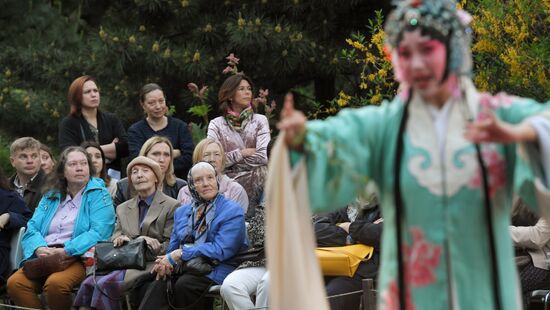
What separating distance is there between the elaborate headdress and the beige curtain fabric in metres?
0.65

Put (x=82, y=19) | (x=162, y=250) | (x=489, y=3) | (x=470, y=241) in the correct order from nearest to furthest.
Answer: (x=470, y=241) → (x=162, y=250) → (x=489, y=3) → (x=82, y=19)

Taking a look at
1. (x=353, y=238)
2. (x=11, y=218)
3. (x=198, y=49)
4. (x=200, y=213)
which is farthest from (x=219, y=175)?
(x=198, y=49)

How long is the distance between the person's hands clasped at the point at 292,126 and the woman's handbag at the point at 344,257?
13.5 feet

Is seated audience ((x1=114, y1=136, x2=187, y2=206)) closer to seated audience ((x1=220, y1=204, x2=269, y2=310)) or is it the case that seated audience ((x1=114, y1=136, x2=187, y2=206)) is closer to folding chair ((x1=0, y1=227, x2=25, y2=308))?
folding chair ((x1=0, y1=227, x2=25, y2=308))

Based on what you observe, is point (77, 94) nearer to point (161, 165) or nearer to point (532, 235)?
point (161, 165)

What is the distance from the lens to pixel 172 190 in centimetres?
1071

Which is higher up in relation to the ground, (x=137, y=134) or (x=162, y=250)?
(x=137, y=134)

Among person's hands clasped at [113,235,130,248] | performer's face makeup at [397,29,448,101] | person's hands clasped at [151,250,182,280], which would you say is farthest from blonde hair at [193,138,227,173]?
performer's face makeup at [397,29,448,101]

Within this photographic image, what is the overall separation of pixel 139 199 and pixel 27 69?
7.03 metres

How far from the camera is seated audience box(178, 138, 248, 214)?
1011 cm

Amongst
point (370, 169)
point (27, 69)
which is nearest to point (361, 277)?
point (370, 169)

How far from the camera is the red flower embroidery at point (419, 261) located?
195 inches

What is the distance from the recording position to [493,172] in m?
4.87

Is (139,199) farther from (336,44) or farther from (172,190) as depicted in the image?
(336,44)
